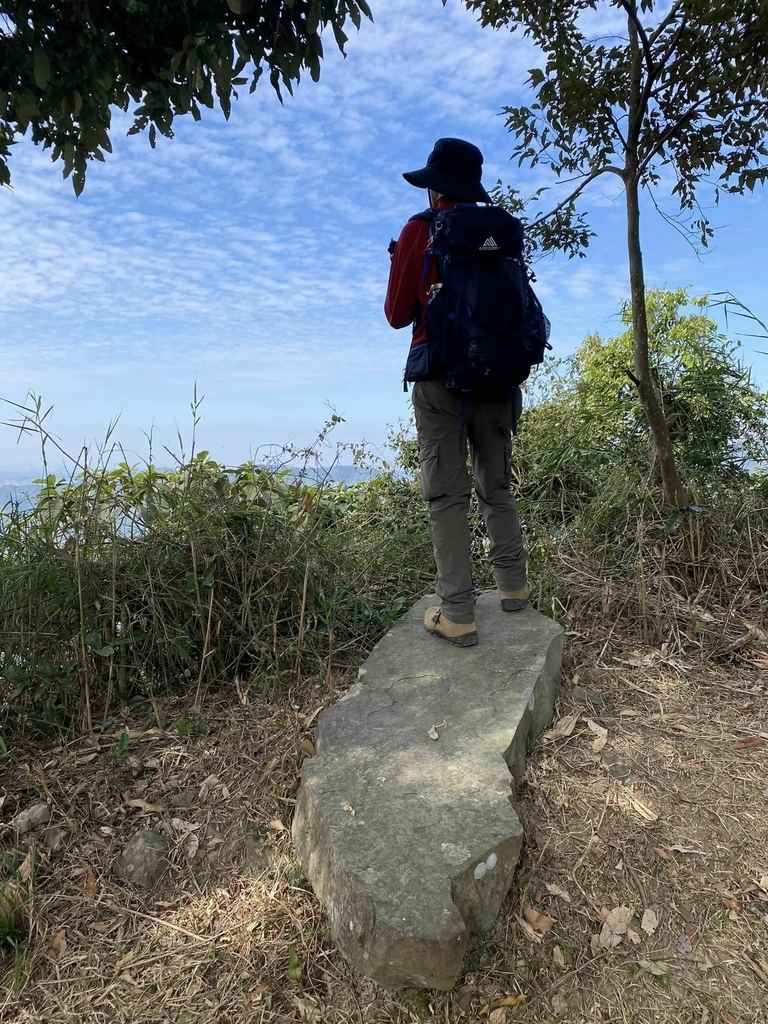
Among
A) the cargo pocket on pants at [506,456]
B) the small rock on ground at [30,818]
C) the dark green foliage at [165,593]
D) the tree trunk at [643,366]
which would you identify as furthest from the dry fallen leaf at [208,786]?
the tree trunk at [643,366]

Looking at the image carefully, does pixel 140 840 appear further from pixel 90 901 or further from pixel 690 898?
pixel 690 898

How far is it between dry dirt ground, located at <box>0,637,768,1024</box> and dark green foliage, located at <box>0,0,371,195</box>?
2764 mm

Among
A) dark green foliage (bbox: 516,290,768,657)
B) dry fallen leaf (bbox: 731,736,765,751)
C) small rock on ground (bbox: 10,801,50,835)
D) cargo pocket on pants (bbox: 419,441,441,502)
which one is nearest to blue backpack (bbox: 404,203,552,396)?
cargo pocket on pants (bbox: 419,441,441,502)

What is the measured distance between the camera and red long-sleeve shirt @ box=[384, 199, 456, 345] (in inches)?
117

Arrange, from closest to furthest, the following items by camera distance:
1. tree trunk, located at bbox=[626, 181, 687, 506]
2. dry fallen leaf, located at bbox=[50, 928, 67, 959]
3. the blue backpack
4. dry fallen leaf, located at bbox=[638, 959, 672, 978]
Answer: dry fallen leaf, located at bbox=[638, 959, 672, 978] → dry fallen leaf, located at bbox=[50, 928, 67, 959] → the blue backpack → tree trunk, located at bbox=[626, 181, 687, 506]

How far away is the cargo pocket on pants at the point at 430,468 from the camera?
3.18 meters

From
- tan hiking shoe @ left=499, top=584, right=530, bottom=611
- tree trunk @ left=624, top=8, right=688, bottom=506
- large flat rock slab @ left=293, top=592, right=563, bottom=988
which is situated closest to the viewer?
large flat rock slab @ left=293, top=592, right=563, bottom=988

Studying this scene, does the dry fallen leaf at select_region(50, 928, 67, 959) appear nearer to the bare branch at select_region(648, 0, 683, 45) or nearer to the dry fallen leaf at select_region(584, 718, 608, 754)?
the dry fallen leaf at select_region(584, 718, 608, 754)

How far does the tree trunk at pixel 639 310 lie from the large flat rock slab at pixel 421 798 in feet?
5.37

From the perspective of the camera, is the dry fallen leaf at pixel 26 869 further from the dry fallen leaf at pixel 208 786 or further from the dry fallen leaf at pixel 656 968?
the dry fallen leaf at pixel 656 968

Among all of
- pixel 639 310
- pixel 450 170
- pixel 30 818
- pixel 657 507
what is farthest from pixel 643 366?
pixel 30 818

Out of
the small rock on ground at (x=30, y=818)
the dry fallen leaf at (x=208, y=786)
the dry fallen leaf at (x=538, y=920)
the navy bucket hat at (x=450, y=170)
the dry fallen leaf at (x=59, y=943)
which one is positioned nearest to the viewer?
the dry fallen leaf at (x=538, y=920)

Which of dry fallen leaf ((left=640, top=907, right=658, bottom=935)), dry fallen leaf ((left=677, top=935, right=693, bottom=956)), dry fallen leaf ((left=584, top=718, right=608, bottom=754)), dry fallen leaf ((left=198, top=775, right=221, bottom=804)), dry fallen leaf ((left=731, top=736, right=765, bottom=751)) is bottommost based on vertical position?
dry fallen leaf ((left=677, top=935, right=693, bottom=956))

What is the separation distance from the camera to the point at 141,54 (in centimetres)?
307
